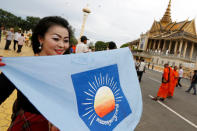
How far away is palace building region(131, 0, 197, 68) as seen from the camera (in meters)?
33.0

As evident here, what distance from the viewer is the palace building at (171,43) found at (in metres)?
33.0

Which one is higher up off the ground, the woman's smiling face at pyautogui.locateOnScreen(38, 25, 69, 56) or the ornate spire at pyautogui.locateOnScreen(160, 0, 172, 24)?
the ornate spire at pyautogui.locateOnScreen(160, 0, 172, 24)

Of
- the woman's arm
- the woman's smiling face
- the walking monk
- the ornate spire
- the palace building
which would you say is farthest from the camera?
the ornate spire

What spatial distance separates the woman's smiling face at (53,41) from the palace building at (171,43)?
28307 mm

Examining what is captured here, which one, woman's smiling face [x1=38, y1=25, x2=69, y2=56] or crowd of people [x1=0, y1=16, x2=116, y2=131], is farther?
woman's smiling face [x1=38, y1=25, x2=69, y2=56]

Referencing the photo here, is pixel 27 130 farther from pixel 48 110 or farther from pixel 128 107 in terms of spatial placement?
pixel 128 107

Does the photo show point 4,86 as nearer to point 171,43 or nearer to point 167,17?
point 171,43

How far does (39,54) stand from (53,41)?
187mm

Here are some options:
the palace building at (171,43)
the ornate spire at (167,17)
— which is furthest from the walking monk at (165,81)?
the ornate spire at (167,17)

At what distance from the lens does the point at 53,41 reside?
1.17 meters

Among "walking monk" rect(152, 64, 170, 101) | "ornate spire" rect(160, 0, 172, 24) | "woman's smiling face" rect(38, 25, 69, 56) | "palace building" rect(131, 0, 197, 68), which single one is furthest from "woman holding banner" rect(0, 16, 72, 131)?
"ornate spire" rect(160, 0, 172, 24)

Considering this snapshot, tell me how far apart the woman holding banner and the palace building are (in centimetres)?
2832

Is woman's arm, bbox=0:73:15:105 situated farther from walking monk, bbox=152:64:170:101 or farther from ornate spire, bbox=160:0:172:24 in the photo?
ornate spire, bbox=160:0:172:24

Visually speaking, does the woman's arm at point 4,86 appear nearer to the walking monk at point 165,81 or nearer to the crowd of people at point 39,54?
the crowd of people at point 39,54
